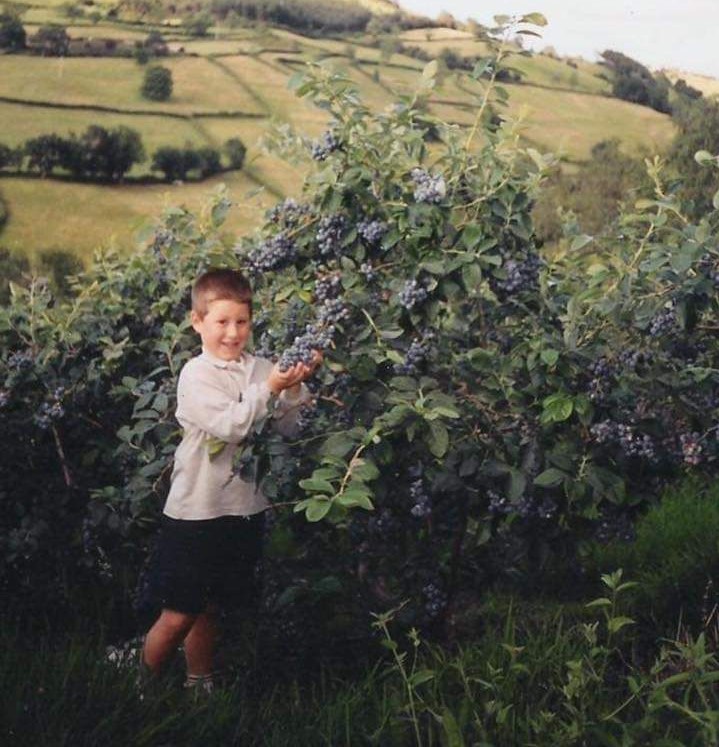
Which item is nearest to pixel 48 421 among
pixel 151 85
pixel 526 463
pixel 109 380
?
pixel 109 380

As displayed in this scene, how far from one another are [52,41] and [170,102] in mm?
629

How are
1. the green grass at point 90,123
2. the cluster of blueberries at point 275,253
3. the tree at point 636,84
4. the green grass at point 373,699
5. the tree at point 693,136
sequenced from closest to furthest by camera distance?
the green grass at point 373,699 < the cluster of blueberries at point 275,253 < the green grass at point 90,123 < the tree at point 693,136 < the tree at point 636,84

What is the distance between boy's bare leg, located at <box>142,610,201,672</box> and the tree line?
131 inches

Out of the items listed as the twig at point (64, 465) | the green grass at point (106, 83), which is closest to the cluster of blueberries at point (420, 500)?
the twig at point (64, 465)

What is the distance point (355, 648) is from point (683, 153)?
4.83 metres

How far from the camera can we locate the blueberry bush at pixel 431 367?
3035 mm

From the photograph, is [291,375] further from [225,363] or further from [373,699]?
[373,699]

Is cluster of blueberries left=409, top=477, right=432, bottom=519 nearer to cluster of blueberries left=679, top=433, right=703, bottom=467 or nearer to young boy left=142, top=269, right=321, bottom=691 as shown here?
young boy left=142, top=269, right=321, bottom=691

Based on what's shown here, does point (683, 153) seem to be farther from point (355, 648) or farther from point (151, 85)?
point (355, 648)

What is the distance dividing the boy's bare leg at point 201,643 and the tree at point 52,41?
3.78 m

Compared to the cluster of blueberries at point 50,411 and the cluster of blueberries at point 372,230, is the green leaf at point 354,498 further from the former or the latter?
the cluster of blueberries at point 50,411

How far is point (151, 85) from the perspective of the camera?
636cm

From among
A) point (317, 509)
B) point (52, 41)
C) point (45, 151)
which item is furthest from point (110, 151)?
point (317, 509)

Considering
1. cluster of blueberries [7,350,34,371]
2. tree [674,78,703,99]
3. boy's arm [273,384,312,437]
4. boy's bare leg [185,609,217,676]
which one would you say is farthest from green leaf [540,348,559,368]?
tree [674,78,703,99]
